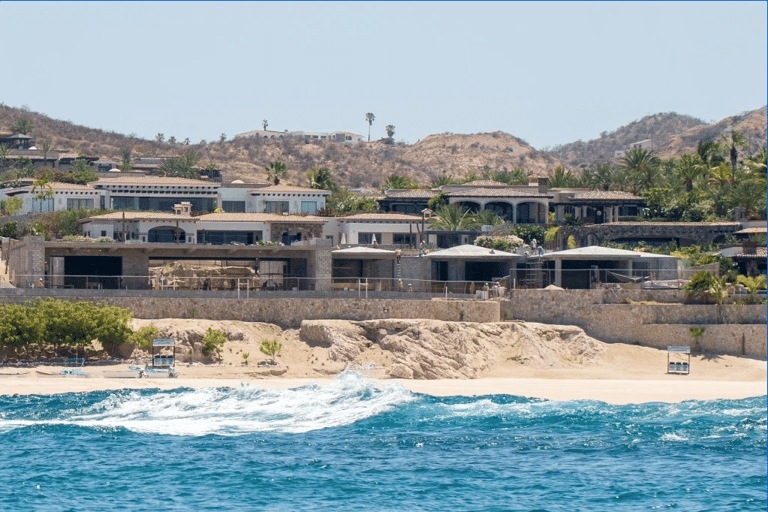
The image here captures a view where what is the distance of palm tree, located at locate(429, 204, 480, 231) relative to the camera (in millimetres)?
91562

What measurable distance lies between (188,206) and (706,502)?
53692 mm

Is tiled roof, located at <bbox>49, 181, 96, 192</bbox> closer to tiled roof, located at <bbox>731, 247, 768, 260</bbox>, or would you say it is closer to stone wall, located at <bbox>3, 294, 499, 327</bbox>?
stone wall, located at <bbox>3, 294, 499, 327</bbox>

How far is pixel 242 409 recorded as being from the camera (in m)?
57.2

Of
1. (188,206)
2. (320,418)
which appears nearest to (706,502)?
(320,418)

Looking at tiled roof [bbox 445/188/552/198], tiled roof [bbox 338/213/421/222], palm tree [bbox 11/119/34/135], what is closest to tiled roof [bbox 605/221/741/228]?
tiled roof [bbox 445/188/552/198]

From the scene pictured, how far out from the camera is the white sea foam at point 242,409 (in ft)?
→ 178

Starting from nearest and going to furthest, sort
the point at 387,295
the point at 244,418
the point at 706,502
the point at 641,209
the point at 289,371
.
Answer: the point at 706,502 < the point at 244,418 < the point at 289,371 < the point at 387,295 < the point at 641,209

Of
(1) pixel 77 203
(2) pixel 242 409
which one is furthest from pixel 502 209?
(2) pixel 242 409

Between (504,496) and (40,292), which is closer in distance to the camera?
(504,496)

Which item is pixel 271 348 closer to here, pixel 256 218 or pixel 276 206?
pixel 256 218

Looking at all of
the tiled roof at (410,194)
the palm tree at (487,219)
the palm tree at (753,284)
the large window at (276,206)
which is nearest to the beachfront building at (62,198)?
the large window at (276,206)

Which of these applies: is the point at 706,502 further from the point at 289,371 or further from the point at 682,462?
the point at 289,371

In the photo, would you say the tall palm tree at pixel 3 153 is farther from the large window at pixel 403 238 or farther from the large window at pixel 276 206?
the large window at pixel 403 238

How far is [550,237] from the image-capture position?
96.5 m
